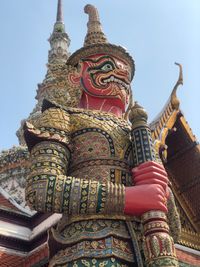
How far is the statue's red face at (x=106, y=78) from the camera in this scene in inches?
131

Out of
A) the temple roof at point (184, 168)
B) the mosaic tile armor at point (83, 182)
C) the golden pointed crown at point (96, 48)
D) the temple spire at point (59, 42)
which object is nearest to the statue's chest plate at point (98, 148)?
the mosaic tile armor at point (83, 182)

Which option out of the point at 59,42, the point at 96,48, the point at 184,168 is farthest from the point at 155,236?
the point at 59,42

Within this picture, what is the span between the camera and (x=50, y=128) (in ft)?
9.23

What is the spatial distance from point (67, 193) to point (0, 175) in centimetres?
519

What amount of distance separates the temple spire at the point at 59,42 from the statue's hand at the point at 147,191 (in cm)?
882

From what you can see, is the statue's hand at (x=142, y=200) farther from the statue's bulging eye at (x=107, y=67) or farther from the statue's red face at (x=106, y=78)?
the statue's bulging eye at (x=107, y=67)

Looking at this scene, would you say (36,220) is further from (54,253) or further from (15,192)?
(54,253)

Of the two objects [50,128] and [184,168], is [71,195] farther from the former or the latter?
[184,168]

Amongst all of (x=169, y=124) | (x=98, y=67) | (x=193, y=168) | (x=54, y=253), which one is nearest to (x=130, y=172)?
(x=54, y=253)

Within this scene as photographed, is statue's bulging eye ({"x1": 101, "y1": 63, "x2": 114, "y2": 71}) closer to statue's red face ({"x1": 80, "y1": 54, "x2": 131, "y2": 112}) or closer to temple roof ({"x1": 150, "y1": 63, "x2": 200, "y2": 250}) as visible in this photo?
statue's red face ({"x1": 80, "y1": 54, "x2": 131, "y2": 112})

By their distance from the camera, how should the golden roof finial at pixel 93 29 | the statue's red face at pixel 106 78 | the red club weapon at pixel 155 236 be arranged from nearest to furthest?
the red club weapon at pixel 155 236 < the statue's red face at pixel 106 78 < the golden roof finial at pixel 93 29

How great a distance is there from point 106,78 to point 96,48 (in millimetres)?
291

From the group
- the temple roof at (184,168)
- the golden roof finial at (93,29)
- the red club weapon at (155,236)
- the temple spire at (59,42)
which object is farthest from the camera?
the temple spire at (59,42)

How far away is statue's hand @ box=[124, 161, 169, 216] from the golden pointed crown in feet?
3.74
